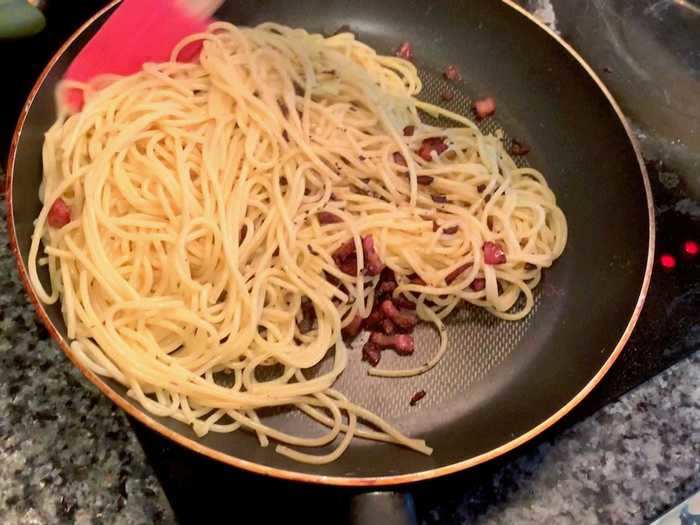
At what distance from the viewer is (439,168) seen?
5.22 ft

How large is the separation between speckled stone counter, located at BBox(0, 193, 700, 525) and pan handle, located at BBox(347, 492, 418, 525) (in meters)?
0.27

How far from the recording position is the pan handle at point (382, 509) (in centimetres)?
101

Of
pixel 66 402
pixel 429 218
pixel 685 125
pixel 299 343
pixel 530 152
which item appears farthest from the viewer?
pixel 685 125

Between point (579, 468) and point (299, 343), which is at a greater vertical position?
point (579, 468)

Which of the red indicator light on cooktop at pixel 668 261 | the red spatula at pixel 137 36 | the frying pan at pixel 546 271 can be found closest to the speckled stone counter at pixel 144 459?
the frying pan at pixel 546 271

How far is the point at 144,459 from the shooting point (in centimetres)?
124

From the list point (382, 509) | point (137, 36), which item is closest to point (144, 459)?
point (382, 509)

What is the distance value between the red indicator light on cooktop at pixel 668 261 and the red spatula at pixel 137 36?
114cm

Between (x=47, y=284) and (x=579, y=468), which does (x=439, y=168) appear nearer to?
(x=579, y=468)

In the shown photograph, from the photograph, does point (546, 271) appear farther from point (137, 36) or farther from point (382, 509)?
point (137, 36)

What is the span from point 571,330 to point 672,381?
23 cm

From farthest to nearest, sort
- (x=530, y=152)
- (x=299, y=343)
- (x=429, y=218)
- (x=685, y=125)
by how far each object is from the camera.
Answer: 1. (x=685, y=125)
2. (x=530, y=152)
3. (x=429, y=218)
4. (x=299, y=343)

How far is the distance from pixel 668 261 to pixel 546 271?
0.29 metres

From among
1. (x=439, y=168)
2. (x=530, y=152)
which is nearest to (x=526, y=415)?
(x=439, y=168)
